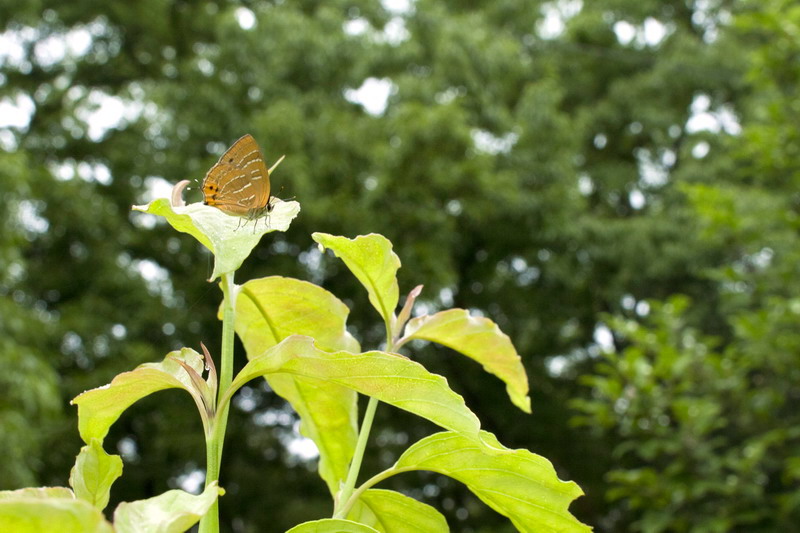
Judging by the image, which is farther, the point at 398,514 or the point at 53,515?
the point at 398,514

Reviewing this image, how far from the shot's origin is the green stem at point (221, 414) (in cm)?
38

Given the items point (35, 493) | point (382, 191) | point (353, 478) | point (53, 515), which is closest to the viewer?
point (53, 515)

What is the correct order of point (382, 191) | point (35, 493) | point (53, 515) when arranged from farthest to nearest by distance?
point (382, 191), point (35, 493), point (53, 515)

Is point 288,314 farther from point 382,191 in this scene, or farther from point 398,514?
point 382,191

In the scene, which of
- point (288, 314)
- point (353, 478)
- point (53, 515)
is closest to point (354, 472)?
point (353, 478)

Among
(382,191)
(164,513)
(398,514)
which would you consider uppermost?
(164,513)

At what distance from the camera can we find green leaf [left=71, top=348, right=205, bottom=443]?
421 millimetres

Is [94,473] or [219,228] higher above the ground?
[219,228]

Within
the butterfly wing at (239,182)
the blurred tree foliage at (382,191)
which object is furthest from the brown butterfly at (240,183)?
the blurred tree foliage at (382,191)

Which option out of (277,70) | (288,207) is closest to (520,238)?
(277,70)

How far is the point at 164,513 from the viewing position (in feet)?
1.05

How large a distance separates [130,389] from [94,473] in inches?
1.7

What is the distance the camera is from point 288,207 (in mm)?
445

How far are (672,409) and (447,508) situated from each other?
3.99m
